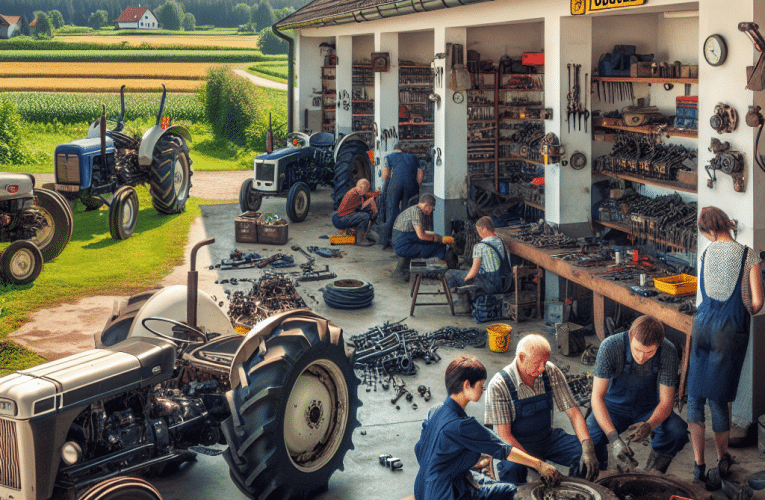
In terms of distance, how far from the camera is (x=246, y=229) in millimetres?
14055

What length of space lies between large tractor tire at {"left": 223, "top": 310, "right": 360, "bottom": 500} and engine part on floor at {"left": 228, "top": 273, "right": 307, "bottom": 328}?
331 centimetres

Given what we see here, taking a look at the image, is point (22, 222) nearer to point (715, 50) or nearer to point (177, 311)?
point (177, 311)

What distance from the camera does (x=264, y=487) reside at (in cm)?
554

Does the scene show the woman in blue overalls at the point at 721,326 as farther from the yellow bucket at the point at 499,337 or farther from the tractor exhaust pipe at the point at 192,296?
the tractor exhaust pipe at the point at 192,296

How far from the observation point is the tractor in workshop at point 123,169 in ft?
46.4

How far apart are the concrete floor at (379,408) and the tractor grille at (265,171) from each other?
1707mm

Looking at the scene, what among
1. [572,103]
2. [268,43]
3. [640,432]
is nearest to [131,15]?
[268,43]

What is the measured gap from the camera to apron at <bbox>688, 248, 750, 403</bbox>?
6211 millimetres

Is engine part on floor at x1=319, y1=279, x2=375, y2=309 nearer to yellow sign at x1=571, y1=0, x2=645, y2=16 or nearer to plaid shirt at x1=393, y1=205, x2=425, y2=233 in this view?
plaid shirt at x1=393, y1=205, x2=425, y2=233

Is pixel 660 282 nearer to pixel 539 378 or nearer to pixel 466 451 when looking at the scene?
pixel 539 378

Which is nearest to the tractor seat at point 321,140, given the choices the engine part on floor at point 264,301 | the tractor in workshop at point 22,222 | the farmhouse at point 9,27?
the tractor in workshop at point 22,222

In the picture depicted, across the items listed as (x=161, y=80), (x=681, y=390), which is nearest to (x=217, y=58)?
(x=161, y=80)

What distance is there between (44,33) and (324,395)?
2091 inches

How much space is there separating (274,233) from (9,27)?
46888 millimetres
